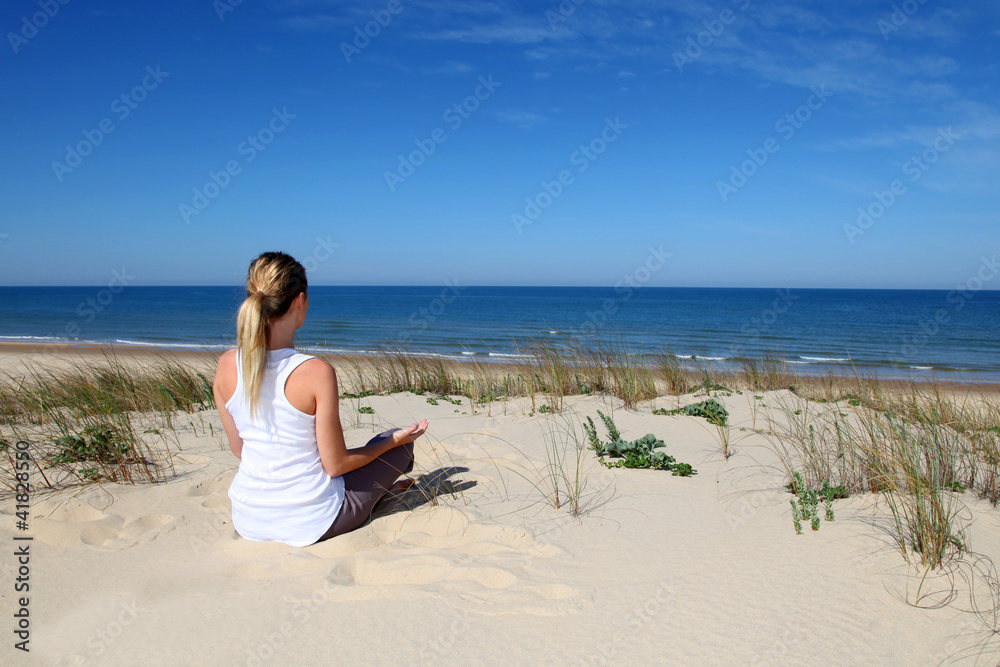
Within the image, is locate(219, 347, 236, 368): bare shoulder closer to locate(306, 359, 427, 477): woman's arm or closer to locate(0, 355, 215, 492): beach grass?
locate(306, 359, 427, 477): woman's arm

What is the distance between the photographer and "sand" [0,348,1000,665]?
83.8 inches

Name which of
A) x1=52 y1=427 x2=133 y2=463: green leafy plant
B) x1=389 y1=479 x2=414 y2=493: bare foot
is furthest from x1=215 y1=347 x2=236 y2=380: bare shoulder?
x1=52 y1=427 x2=133 y2=463: green leafy plant

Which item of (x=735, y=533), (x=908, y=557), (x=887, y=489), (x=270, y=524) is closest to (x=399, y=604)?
(x=270, y=524)

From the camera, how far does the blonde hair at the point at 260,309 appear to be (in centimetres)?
271

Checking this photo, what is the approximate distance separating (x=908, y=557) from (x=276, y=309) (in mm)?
3311

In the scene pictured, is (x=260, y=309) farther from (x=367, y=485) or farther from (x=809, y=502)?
(x=809, y=502)

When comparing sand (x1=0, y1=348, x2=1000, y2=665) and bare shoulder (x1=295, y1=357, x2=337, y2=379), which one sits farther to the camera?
bare shoulder (x1=295, y1=357, x2=337, y2=379)

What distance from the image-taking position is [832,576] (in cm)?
259

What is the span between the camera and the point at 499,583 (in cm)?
258

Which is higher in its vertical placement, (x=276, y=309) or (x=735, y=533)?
(x=276, y=309)

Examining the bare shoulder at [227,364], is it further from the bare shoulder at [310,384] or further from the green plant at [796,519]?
the green plant at [796,519]

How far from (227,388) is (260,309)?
2.00ft

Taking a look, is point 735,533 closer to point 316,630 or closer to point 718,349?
point 316,630

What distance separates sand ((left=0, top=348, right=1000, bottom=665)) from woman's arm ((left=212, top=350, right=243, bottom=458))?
499 millimetres
